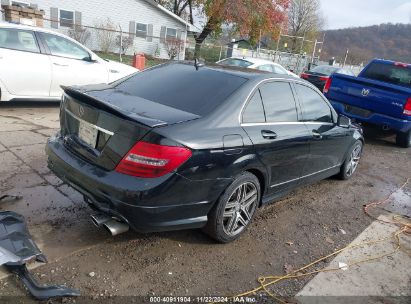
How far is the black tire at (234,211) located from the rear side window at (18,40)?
554 centimetres

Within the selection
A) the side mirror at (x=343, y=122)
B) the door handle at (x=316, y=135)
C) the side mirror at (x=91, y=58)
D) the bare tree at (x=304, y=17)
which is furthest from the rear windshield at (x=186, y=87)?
the bare tree at (x=304, y=17)

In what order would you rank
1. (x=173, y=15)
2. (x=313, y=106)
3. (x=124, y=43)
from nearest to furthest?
(x=313, y=106) < (x=124, y=43) < (x=173, y=15)

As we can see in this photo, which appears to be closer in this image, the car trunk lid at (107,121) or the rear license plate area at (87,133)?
the car trunk lid at (107,121)

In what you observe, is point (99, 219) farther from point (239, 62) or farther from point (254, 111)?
point (239, 62)

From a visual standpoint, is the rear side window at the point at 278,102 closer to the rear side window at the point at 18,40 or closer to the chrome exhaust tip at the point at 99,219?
the chrome exhaust tip at the point at 99,219

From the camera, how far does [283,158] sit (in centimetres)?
390

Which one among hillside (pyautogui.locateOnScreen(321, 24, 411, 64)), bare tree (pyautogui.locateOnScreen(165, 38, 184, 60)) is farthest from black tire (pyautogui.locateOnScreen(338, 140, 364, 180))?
hillside (pyautogui.locateOnScreen(321, 24, 411, 64))

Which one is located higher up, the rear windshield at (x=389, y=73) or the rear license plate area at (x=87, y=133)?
the rear windshield at (x=389, y=73)

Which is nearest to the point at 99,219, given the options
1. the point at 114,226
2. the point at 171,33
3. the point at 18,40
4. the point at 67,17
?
the point at 114,226

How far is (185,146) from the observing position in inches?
114

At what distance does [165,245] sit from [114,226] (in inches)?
25.2

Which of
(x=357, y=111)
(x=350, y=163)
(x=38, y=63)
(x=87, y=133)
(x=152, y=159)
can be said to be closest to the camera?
(x=152, y=159)

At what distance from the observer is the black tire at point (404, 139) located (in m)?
8.54

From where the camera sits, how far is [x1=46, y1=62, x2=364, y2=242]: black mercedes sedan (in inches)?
113
